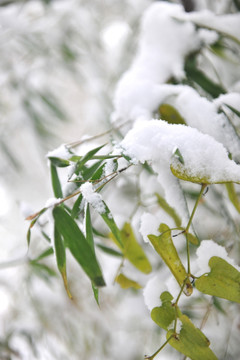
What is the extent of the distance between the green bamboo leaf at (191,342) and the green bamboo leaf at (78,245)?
0.09 metres

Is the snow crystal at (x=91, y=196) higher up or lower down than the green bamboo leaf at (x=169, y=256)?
higher up

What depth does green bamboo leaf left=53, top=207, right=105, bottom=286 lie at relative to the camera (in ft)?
0.85

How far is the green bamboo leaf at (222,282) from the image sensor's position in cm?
27

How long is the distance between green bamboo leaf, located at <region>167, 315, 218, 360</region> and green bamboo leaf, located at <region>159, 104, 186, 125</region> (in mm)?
261

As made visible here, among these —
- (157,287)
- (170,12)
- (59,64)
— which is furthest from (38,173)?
(157,287)

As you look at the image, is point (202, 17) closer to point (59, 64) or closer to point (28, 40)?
point (28, 40)

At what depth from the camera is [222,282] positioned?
0.89ft

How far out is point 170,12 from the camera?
576 mm

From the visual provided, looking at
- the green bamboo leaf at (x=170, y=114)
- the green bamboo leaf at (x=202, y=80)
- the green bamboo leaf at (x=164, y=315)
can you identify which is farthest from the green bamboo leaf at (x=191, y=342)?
the green bamboo leaf at (x=202, y=80)

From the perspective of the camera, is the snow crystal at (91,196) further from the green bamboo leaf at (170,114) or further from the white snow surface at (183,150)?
the green bamboo leaf at (170,114)

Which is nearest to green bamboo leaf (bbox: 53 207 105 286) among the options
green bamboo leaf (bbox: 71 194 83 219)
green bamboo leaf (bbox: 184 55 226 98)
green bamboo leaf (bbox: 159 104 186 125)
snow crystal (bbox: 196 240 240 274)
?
green bamboo leaf (bbox: 71 194 83 219)

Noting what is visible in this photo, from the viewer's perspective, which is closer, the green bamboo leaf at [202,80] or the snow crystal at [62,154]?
the snow crystal at [62,154]

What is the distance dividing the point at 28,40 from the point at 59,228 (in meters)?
1.16

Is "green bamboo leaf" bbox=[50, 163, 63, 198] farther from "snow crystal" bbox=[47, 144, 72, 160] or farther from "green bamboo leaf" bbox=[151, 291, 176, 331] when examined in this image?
"green bamboo leaf" bbox=[151, 291, 176, 331]
